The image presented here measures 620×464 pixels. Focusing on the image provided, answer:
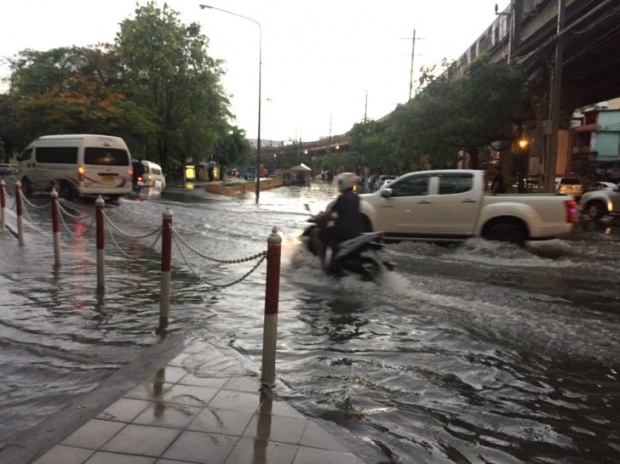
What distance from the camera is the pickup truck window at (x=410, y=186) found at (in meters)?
11.8

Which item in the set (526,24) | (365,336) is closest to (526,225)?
(365,336)

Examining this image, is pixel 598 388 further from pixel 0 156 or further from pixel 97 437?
pixel 0 156

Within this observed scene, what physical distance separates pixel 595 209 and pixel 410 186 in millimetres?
12302

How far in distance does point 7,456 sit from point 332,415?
193 cm

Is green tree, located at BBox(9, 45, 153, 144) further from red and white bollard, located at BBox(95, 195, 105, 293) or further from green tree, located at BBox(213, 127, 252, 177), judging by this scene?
green tree, located at BBox(213, 127, 252, 177)

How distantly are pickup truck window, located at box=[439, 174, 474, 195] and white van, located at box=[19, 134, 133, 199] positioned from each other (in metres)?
12.4

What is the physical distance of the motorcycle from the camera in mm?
7324

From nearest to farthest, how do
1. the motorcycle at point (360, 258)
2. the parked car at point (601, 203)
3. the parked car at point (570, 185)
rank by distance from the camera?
1. the motorcycle at point (360, 258)
2. the parked car at point (601, 203)
3. the parked car at point (570, 185)

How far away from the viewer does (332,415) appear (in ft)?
12.0

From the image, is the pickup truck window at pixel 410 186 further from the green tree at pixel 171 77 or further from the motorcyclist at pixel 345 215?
the green tree at pixel 171 77

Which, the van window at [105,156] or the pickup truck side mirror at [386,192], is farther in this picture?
the van window at [105,156]

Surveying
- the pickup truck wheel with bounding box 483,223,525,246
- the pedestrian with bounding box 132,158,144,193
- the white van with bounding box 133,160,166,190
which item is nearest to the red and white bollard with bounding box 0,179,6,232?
the pickup truck wheel with bounding box 483,223,525,246

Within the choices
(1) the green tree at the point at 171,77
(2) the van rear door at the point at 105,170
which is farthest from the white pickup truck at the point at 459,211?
(1) the green tree at the point at 171,77

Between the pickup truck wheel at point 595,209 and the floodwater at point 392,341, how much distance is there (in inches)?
462
